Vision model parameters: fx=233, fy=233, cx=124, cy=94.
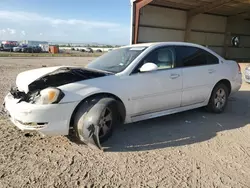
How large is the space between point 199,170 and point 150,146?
2.79ft

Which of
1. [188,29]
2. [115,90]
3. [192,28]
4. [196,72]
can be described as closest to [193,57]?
[196,72]

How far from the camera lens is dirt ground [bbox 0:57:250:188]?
2664 millimetres

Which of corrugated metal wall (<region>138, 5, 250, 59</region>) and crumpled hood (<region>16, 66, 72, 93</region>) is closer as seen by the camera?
crumpled hood (<region>16, 66, 72, 93</region>)

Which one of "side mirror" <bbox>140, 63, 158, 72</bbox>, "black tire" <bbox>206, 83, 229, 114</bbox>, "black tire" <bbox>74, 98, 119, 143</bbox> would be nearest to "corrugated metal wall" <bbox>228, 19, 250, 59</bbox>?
"black tire" <bbox>206, 83, 229, 114</bbox>

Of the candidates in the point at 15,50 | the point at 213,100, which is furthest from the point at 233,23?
the point at 15,50

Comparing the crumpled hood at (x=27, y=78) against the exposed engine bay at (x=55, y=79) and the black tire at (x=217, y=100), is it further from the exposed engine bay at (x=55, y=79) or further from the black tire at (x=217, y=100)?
the black tire at (x=217, y=100)

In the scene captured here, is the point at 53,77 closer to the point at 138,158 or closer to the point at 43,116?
the point at 43,116

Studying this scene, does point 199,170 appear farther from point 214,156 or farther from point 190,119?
point 190,119

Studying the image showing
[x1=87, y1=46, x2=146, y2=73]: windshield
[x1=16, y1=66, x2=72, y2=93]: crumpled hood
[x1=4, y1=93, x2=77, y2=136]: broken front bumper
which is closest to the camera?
[x1=4, y1=93, x2=77, y2=136]: broken front bumper

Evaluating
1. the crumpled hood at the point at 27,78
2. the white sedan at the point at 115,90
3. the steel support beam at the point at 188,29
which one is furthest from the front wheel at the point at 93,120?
the steel support beam at the point at 188,29

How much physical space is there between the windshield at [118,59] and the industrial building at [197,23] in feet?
32.7

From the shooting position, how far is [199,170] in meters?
2.90

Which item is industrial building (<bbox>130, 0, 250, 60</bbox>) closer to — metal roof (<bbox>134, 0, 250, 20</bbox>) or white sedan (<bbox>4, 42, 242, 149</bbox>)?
metal roof (<bbox>134, 0, 250, 20</bbox>)

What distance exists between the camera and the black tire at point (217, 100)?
513 cm
